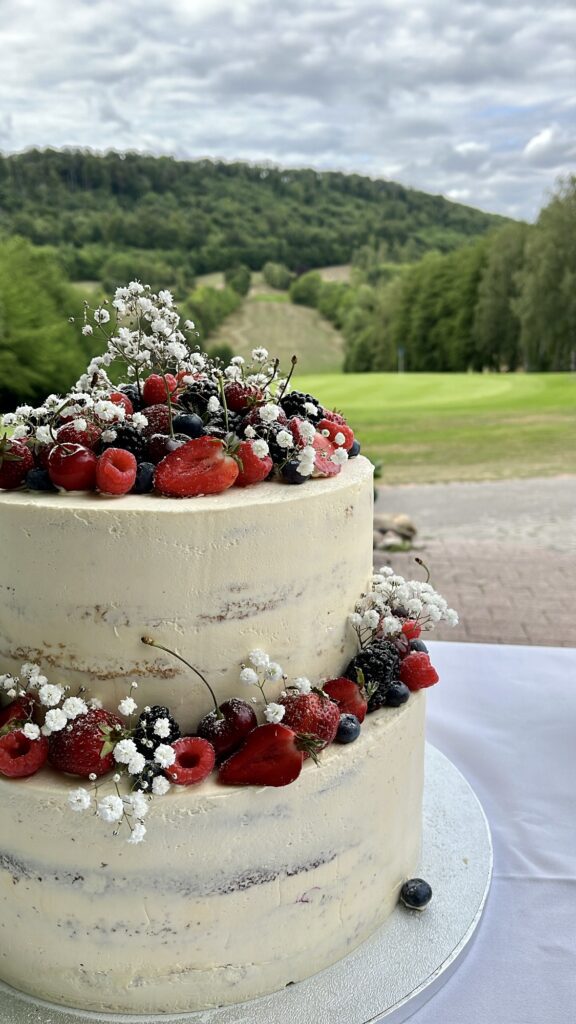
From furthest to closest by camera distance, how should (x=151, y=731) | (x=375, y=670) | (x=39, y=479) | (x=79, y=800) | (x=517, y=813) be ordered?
(x=517, y=813), (x=375, y=670), (x=39, y=479), (x=151, y=731), (x=79, y=800)

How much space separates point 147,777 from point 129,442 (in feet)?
2.27

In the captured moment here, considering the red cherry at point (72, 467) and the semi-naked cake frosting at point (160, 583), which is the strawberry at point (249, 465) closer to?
the semi-naked cake frosting at point (160, 583)

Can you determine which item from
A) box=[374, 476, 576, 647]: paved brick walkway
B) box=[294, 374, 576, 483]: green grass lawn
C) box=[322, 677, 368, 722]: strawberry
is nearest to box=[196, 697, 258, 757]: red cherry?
box=[322, 677, 368, 722]: strawberry

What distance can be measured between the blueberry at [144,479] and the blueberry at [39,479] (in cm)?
18

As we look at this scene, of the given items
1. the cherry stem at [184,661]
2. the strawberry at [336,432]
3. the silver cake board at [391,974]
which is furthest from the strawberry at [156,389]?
the silver cake board at [391,974]

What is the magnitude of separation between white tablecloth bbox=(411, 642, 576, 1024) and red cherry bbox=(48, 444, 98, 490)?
135 cm

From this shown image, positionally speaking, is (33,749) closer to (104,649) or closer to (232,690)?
(104,649)

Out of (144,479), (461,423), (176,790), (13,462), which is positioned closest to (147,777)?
(176,790)

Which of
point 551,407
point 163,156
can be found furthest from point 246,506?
point 163,156

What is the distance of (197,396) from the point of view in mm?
1793

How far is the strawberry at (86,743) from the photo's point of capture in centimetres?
147

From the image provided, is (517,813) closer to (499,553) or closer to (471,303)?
(499,553)

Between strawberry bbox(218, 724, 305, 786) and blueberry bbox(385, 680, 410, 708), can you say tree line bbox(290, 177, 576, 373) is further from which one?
strawberry bbox(218, 724, 305, 786)

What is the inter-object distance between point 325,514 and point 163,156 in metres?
25.8
